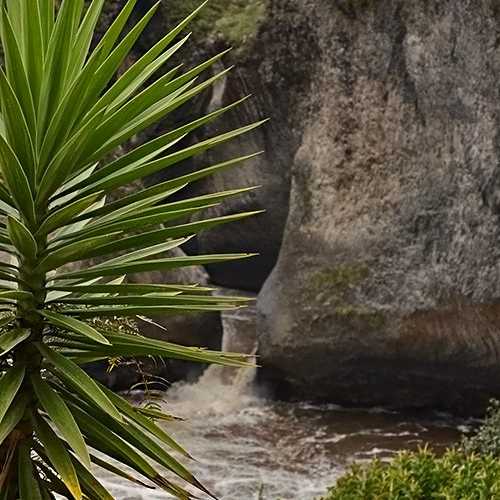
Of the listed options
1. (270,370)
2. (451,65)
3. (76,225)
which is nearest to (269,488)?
(270,370)

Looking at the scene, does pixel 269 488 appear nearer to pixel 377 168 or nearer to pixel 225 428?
pixel 225 428

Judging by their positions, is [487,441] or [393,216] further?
[393,216]

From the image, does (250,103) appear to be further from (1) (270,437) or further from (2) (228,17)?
(1) (270,437)

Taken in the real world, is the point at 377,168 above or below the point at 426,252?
above

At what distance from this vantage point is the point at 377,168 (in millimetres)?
13594

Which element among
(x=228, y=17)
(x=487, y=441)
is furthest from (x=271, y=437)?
(x=228, y=17)

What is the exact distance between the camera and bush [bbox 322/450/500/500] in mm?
5664

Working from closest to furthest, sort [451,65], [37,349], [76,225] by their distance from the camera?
[37,349] → [76,225] → [451,65]

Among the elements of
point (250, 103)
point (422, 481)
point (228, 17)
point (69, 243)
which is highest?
point (228, 17)

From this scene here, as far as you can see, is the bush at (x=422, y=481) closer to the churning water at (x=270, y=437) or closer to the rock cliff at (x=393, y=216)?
the churning water at (x=270, y=437)

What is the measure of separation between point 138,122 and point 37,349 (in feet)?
3.04

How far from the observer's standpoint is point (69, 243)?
11.6ft

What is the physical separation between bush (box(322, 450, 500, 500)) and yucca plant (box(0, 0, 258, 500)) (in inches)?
91.7

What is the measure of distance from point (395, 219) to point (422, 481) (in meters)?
7.72
